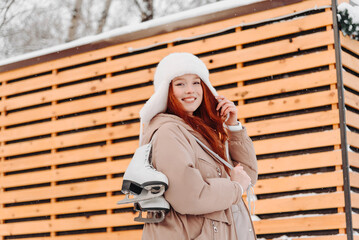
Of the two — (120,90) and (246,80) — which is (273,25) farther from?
(120,90)

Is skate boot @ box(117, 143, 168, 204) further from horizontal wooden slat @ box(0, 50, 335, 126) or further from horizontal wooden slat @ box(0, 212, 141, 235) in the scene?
horizontal wooden slat @ box(0, 212, 141, 235)

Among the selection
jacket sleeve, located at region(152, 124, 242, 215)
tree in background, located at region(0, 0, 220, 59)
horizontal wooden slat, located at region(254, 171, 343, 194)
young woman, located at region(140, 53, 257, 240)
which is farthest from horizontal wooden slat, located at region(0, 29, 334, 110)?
tree in background, located at region(0, 0, 220, 59)

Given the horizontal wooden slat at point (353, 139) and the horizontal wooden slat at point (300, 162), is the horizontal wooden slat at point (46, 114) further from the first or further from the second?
the horizontal wooden slat at point (353, 139)

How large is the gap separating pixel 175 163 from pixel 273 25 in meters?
3.50

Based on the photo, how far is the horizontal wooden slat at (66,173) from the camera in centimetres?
628

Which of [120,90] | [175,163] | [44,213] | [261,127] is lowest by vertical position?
[175,163]

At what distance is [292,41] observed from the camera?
207 inches

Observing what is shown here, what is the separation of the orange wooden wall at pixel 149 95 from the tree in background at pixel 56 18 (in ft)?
23.8

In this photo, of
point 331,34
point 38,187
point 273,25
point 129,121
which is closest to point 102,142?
point 129,121

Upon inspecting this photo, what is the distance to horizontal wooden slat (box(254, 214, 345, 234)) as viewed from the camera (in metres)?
4.82

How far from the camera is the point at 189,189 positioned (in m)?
2.22

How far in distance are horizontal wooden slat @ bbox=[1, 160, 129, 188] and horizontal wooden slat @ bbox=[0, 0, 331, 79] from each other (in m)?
1.38

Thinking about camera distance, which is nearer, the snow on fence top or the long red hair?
the long red hair

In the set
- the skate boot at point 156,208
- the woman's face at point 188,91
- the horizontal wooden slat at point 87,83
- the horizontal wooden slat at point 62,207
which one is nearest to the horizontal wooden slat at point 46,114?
the horizontal wooden slat at point 87,83
